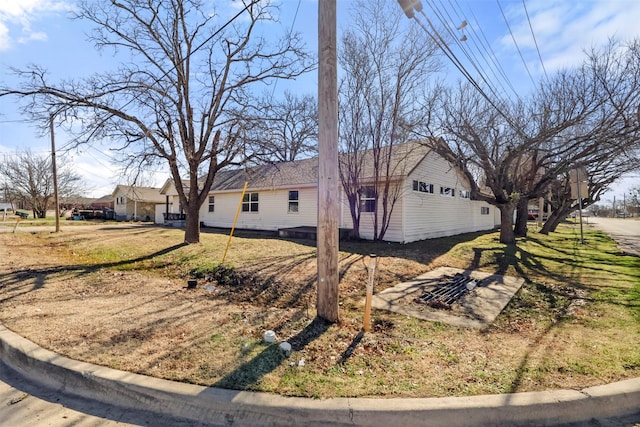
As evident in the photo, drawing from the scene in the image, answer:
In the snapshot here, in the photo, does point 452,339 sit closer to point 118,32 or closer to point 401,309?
point 401,309

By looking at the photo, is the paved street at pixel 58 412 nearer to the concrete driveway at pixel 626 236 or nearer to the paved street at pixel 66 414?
the paved street at pixel 66 414

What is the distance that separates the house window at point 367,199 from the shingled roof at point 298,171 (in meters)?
0.67

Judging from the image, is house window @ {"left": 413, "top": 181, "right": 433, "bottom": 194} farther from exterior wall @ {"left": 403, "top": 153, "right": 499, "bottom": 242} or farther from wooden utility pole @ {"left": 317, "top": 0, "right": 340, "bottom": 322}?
wooden utility pole @ {"left": 317, "top": 0, "right": 340, "bottom": 322}

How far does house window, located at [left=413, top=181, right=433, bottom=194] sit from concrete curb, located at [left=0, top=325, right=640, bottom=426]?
1171 centimetres

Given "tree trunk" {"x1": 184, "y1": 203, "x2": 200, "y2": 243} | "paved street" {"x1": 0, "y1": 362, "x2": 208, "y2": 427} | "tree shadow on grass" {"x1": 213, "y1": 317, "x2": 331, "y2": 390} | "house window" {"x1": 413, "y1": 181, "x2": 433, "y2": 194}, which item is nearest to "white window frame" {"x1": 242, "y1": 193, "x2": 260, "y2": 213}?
"tree trunk" {"x1": 184, "y1": 203, "x2": 200, "y2": 243}

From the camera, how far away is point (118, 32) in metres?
11.1

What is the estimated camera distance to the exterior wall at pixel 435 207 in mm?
13875

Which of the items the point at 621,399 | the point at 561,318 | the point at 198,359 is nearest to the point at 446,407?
the point at 621,399

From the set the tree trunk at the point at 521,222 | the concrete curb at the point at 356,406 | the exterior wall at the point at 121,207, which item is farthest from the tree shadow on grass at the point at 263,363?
the exterior wall at the point at 121,207

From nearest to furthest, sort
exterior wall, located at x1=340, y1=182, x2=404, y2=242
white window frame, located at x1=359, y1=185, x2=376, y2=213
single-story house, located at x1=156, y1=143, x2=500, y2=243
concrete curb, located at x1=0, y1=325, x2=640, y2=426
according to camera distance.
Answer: concrete curb, located at x1=0, y1=325, x2=640, y2=426, exterior wall, located at x1=340, y1=182, x2=404, y2=242, single-story house, located at x1=156, y1=143, x2=500, y2=243, white window frame, located at x1=359, y1=185, x2=376, y2=213

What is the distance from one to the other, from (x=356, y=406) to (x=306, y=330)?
68.6 inches

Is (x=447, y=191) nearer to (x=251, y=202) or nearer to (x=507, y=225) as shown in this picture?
(x=507, y=225)

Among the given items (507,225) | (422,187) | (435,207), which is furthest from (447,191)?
(507,225)

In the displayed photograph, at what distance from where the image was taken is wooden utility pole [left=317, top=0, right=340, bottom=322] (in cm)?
433
